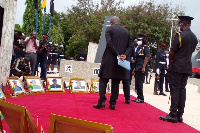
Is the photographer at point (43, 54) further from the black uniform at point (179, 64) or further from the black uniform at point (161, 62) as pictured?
the black uniform at point (179, 64)

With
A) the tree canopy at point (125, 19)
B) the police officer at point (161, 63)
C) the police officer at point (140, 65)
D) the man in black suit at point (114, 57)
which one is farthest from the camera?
the tree canopy at point (125, 19)

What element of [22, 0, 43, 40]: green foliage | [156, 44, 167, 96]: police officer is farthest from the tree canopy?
[156, 44, 167, 96]: police officer

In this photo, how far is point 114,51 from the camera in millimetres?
5980

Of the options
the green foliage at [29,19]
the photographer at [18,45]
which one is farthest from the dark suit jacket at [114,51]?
the green foliage at [29,19]

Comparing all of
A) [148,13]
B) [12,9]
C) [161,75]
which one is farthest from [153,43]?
[12,9]

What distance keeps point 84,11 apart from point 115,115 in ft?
92.6

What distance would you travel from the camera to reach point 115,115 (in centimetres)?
564

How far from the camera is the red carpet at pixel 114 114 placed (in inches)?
190

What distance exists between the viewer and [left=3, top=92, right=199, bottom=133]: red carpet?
15.8 ft

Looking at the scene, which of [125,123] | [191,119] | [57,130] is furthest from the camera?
[191,119]

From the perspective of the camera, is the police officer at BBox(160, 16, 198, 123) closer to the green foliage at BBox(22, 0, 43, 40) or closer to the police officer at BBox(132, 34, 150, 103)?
the police officer at BBox(132, 34, 150, 103)

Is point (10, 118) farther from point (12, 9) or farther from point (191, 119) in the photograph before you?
point (12, 9)

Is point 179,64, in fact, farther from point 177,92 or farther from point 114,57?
point 114,57

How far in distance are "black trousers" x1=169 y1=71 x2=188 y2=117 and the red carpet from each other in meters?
0.28
